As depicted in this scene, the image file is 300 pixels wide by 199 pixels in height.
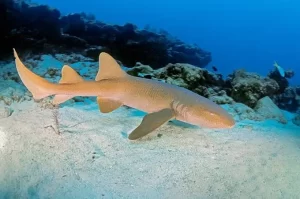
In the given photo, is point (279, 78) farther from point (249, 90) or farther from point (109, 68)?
point (109, 68)

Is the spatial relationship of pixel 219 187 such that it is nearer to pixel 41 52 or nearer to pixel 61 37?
pixel 41 52

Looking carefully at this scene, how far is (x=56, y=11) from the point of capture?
1305cm

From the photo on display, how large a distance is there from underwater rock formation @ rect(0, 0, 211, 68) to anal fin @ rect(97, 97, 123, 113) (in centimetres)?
764

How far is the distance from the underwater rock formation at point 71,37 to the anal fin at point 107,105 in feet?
25.1

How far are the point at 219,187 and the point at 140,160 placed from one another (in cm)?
102

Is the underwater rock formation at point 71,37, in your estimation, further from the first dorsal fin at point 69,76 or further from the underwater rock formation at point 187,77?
the first dorsal fin at point 69,76

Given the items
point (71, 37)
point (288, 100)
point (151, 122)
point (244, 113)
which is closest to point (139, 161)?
point (151, 122)

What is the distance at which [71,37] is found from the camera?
38.9 feet

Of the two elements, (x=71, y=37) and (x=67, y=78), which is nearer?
(x=67, y=78)

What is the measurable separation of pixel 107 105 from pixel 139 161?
2.91 feet

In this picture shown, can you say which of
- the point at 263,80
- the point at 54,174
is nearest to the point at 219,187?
the point at 54,174

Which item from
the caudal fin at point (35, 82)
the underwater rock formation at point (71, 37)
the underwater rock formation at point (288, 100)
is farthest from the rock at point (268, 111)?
the underwater rock formation at point (71, 37)

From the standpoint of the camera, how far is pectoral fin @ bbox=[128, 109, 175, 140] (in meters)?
3.24

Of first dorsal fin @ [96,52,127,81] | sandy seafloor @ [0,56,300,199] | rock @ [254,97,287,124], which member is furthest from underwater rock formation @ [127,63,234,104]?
first dorsal fin @ [96,52,127,81]
